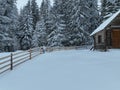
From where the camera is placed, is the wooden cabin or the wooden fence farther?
the wooden cabin

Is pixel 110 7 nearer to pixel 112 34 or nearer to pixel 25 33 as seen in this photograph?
pixel 25 33

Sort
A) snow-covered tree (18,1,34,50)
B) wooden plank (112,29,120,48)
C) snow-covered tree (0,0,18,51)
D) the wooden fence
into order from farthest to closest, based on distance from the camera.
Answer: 1. snow-covered tree (18,1,34,50)
2. snow-covered tree (0,0,18,51)
3. wooden plank (112,29,120,48)
4. the wooden fence

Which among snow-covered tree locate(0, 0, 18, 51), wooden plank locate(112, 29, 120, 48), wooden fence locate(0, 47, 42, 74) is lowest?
wooden fence locate(0, 47, 42, 74)

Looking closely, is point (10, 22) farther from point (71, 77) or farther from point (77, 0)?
point (71, 77)

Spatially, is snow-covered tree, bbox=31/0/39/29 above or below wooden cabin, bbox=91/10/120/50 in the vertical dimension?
above

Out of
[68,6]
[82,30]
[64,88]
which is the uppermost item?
[68,6]

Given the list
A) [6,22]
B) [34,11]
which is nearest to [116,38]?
[6,22]

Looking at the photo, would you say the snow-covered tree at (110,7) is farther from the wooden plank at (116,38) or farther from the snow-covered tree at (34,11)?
the snow-covered tree at (34,11)

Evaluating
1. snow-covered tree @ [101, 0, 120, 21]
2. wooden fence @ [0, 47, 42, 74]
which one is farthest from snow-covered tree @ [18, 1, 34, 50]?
wooden fence @ [0, 47, 42, 74]

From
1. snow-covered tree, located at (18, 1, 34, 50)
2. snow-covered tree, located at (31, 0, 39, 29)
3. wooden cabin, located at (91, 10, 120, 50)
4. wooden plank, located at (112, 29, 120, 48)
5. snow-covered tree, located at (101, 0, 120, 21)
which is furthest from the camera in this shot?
snow-covered tree, located at (31, 0, 39, 29)

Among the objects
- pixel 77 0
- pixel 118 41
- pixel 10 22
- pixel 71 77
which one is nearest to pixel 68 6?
pixel 77 0

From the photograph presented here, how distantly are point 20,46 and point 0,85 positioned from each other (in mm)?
55222

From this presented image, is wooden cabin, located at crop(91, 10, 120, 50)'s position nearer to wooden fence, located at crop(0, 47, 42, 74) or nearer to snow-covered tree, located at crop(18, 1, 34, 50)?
wooden fence, located at crop(0, 47, 42, 74)

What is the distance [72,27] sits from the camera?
53.5 meters
